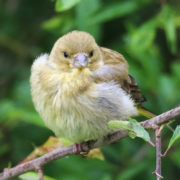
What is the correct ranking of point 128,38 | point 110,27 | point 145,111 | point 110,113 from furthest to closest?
1. point 110,27
2. point 128,38
3. point 145,111
4. point 110,113

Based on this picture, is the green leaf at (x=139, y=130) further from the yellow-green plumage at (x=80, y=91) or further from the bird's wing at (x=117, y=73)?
the bird's wing at (x=117, y=73)

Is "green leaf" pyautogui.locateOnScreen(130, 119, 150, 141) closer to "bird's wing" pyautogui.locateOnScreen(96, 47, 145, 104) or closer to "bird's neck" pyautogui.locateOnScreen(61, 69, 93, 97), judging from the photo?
"bird's neck" pyautogui.locateOnScreen(61, 69, 93, 97)

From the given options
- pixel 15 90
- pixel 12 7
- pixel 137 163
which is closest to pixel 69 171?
pixel 137 163

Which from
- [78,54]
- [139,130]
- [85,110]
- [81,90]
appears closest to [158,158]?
[139,130]

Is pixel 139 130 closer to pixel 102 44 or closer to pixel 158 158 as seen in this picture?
pixel 158 158

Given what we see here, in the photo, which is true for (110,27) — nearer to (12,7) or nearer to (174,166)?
(12,7)

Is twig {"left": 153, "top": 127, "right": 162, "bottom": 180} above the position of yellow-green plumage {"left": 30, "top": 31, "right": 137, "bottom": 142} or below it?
below

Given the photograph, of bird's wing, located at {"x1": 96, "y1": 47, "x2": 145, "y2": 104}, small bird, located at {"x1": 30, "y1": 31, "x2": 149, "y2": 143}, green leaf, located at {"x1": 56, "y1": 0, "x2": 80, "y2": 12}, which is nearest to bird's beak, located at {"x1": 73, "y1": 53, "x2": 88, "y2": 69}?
small bird, located at {"x1": 30, "y1": 31, "x2": 149, "y2": 143}
